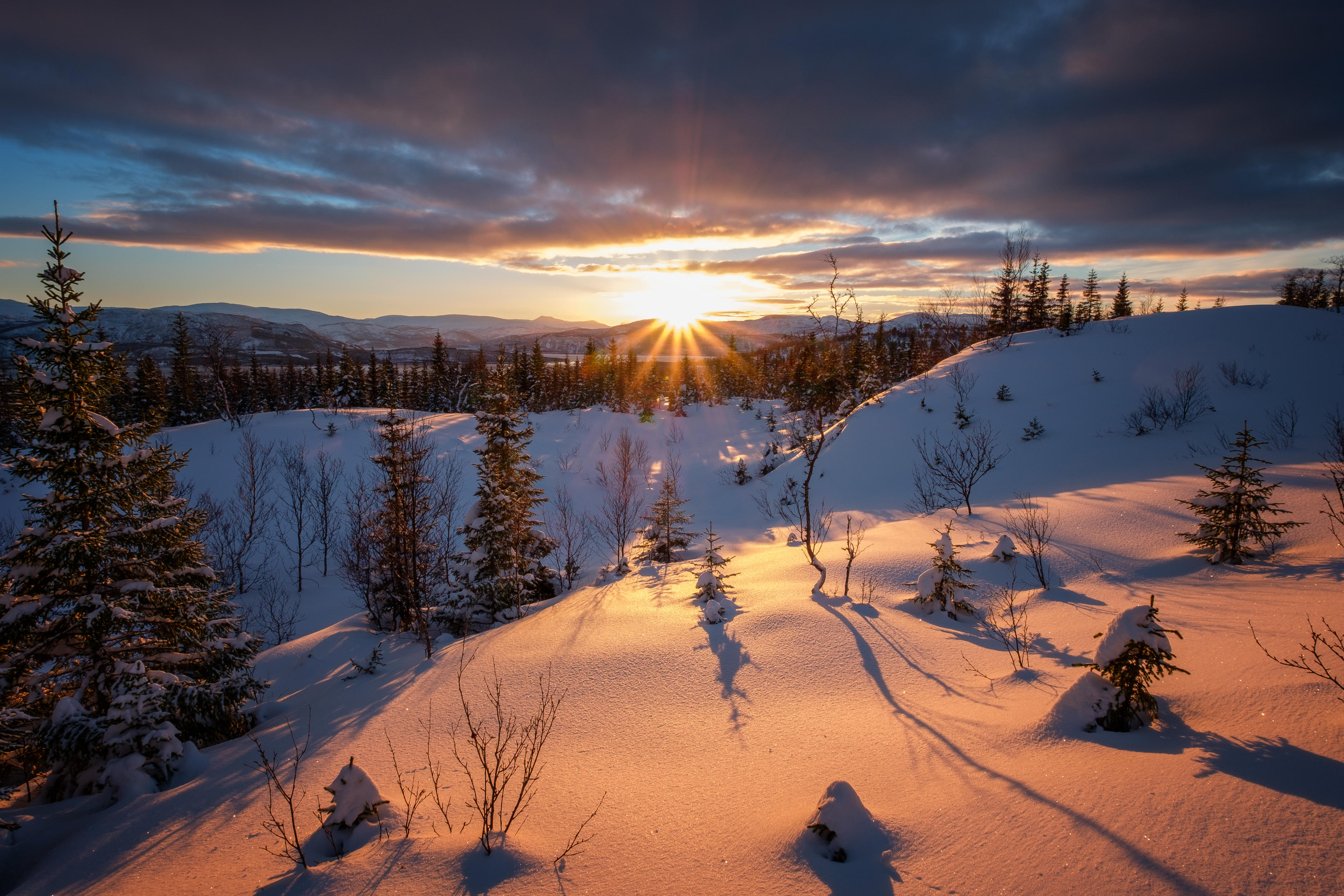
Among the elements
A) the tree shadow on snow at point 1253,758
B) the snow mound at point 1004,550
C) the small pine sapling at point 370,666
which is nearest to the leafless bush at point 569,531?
the small pine sapling at point 370,666

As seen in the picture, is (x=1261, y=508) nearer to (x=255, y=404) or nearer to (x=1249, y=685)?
(x=1249, y=685)

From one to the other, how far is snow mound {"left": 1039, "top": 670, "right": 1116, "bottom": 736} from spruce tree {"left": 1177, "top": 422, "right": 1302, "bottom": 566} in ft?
17.3

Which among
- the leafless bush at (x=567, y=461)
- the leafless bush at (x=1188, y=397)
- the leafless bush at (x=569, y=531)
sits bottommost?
the leafless bush at (x=569, y=531)

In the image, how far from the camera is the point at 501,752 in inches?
162

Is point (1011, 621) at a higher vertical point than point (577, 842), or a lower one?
higher

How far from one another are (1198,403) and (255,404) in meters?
71.8

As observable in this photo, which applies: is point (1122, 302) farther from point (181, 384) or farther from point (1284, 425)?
point (181, 384)

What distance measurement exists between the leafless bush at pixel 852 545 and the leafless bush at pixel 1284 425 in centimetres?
1028

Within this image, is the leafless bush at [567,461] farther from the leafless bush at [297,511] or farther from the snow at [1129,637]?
the snow at [1129,637]

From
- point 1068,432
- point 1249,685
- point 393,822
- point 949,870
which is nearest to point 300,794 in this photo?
point 393,822

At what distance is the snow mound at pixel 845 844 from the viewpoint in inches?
122

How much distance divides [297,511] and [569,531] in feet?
40.4

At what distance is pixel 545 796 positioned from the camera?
14.3ft

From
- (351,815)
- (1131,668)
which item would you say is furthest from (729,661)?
(351,815)
